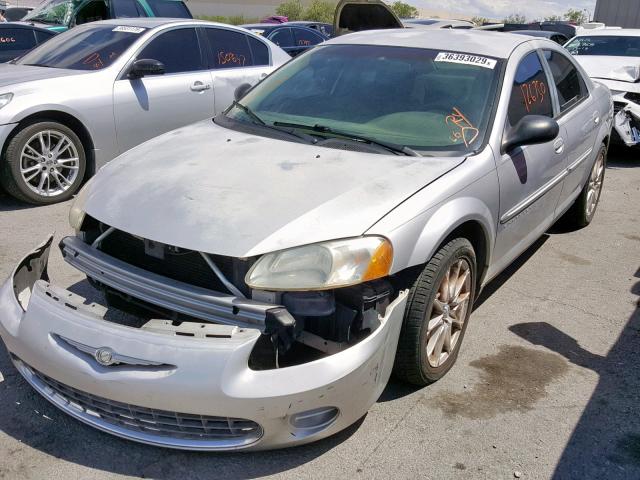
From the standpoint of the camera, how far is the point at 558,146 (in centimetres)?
400

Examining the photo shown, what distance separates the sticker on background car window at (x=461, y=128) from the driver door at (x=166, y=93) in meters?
3.57

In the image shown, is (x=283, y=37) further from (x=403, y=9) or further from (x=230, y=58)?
(x=403, y=9)

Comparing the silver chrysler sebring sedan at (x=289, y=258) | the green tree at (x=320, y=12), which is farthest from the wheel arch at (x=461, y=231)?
the green tree at (x=320, y=12)

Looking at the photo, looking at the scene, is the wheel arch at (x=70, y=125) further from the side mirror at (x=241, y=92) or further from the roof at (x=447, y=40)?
the roof at (x=447, y=40)

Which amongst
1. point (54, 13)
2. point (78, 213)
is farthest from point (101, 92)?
point (54, 13)

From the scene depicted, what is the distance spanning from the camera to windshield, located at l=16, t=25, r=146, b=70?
5.95m

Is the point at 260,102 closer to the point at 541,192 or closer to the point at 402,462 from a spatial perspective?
the point at 541,192

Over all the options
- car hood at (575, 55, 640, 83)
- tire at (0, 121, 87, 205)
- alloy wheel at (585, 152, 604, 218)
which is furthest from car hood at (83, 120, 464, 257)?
car hood at (575, 55, 640, 83)

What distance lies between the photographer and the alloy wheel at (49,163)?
5375 millimetres

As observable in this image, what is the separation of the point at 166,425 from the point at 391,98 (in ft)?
6.87

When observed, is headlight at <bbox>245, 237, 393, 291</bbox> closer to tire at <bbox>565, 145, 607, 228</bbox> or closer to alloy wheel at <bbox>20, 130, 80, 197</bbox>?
tire at <bbox>565, 145, 607, 228</bbox>

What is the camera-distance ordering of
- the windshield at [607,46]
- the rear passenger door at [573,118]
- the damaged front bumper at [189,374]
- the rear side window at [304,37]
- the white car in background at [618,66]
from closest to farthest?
the damaged front bumper at [189,374] → the rear passenger door at [573,118] → the white car in background at [618,66] → the windshield at [607,46] → the rear side window at [304,37]

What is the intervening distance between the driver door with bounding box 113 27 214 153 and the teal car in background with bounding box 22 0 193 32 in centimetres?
454

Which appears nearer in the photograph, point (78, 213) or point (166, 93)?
point (78, 213)
